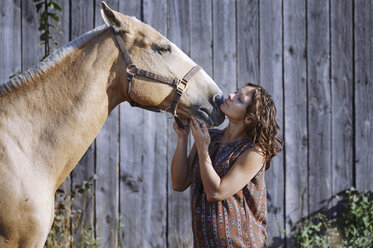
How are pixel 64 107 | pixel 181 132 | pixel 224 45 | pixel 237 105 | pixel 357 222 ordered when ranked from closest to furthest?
pixel 64 107 → pixel 237 105 → pixel 181 132 → pixel 224 45 → pixel 357 222

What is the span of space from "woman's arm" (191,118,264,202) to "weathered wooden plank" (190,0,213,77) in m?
1.80

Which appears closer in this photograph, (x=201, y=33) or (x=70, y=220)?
(x=70, y=220)

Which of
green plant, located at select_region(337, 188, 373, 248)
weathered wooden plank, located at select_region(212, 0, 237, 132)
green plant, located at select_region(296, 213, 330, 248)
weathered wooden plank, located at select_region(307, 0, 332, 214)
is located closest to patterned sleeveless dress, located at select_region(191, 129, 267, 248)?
weathered wooden plank, located at select_region(212, 0, 237, 132)

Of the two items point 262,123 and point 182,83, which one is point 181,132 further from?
point 262,123

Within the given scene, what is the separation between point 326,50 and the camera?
4.05m

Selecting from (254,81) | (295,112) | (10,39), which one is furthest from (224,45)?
(10,39)

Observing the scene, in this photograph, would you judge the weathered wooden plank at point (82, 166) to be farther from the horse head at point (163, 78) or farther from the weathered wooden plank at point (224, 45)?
the horse head at point (163, 78)

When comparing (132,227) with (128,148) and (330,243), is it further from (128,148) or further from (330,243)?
(330,243)

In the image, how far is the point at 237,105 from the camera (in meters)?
2.25

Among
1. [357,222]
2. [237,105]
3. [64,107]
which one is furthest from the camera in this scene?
[357,222]

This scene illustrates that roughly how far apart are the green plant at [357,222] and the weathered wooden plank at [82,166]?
99.0 inches

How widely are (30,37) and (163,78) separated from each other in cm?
209

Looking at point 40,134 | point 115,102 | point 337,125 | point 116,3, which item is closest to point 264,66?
point 337,125

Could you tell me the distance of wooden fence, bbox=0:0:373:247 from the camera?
3.77 m
